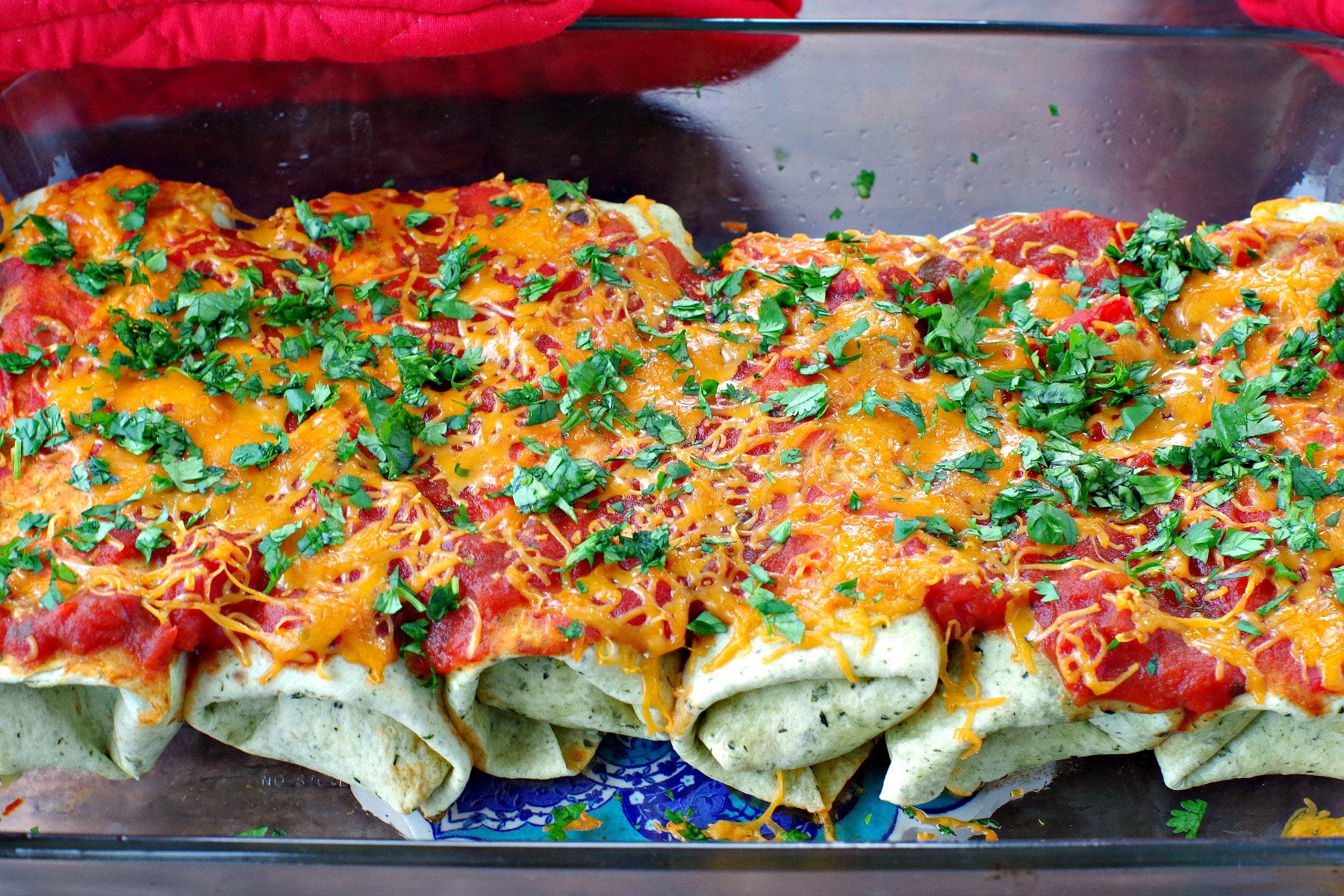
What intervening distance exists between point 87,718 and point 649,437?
1.05 meters

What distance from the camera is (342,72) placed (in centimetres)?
249

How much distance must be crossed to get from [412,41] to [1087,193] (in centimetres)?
157

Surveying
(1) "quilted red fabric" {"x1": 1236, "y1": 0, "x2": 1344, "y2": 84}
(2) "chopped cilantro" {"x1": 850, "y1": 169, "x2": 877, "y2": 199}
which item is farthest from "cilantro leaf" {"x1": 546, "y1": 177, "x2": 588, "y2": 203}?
(1) "quilted red fabric" {"x1": 1236, "y1": 0, "x2": 1344, "y2": 84}

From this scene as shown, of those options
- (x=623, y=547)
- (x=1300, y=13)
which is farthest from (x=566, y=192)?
(x=1300, y=13)

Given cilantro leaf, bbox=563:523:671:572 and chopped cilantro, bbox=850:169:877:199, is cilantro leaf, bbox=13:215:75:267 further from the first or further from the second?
chopped cilantro, bbox=850:169:877:199

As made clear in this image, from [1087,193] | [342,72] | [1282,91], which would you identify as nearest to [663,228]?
[342,72]

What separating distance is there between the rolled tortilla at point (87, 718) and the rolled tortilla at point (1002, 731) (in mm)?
1150

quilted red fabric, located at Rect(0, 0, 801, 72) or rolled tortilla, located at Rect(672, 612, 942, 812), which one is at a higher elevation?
quilted red fabric, located at Rect(0, 0, 801, 72)

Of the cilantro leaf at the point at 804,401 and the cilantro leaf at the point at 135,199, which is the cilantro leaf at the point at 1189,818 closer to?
the cilantro leaf at the point at 804,401

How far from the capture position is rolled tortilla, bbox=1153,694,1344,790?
1801 mm

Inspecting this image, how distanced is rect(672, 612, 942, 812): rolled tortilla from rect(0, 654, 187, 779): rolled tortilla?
80cm

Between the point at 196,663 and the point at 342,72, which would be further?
the point at 342,72

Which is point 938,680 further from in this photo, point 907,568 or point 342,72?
point 342,72

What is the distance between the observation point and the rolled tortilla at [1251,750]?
5.91 feet
